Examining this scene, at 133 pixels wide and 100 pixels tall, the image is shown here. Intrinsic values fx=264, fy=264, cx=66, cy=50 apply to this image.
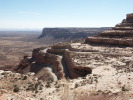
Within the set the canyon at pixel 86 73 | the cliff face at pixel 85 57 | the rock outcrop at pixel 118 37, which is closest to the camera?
the canyon at pixel 86 73

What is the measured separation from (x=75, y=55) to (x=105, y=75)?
14.0 m

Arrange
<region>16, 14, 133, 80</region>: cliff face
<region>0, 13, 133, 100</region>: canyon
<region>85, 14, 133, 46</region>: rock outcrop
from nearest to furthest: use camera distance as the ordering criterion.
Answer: <region>0, 13, 133, 100</region>: canyon < <region>16, 14, 133, 80</region>: cliff face < <region>85, 14, 133, 46</region>: rock outcrop

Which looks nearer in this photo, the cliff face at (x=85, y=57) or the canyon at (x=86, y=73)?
the canyon at (x=86, y=73)

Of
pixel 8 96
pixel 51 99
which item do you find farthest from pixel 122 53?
pixel 8 96

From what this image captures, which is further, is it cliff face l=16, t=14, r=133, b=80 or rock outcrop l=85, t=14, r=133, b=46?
rock outcrop l=85, t=14, r=133, b=46

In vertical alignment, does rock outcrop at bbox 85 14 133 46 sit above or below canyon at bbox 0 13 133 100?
above

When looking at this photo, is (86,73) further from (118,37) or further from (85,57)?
(118,37)

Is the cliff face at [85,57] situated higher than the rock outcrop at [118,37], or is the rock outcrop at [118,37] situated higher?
the rock outcrop at [118,37]

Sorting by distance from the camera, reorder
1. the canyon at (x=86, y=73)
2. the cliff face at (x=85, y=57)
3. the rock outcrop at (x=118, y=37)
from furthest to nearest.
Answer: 1. the rock outcrop at (x=118, y=37)
2. the cliff face at (x=85, y=57)
3. the canyon at (x=86, y=73)

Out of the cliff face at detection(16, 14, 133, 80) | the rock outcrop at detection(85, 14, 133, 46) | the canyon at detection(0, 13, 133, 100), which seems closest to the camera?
the canyon at detection(0, 13, 133, 100)

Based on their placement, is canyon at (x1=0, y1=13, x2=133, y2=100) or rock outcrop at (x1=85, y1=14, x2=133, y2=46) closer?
canyon at (x1=0, y1=13, x2=133, y2=100)

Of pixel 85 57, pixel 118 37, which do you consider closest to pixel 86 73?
pixel 85 57

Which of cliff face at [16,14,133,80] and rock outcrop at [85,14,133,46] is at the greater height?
rock outcrop at [85,14,133,46]

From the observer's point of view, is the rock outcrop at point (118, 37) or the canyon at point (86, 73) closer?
the canyon at point (86, 73)
